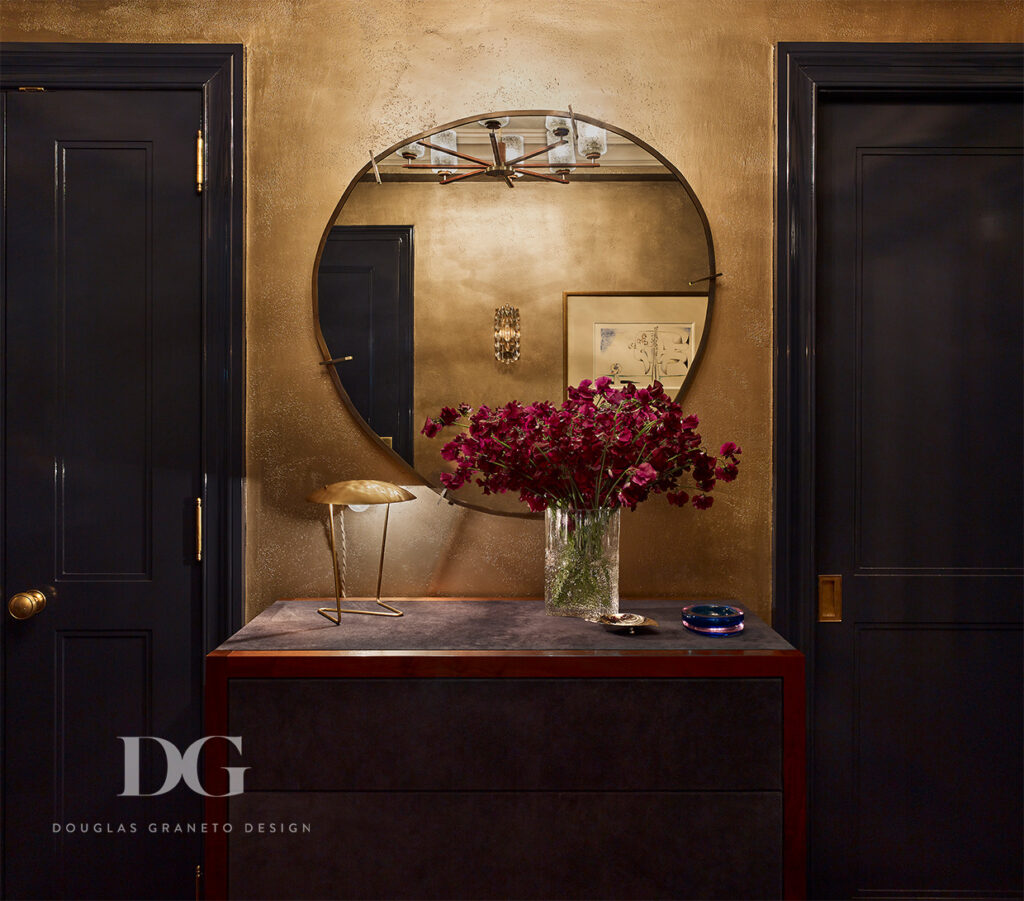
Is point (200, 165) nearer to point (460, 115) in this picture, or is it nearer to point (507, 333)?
point (460, 115)

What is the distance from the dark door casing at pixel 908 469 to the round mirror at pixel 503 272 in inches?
13.1

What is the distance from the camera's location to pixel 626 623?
136 centimetres

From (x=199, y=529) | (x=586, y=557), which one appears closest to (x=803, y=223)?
(x=586, y=557)

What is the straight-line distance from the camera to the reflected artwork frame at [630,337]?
65.6 inches

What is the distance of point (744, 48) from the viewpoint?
1.70 metres

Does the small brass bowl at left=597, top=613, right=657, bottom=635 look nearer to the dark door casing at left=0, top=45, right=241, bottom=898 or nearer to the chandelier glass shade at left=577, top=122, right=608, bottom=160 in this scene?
the dark door casing at left=0, top=45, right=241, bottom=898

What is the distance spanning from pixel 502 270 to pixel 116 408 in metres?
1.03

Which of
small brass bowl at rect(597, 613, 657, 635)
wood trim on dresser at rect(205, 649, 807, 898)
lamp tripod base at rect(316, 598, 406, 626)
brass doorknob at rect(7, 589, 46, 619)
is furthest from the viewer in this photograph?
brass doorknob at rect(7, 589, 46, 619)

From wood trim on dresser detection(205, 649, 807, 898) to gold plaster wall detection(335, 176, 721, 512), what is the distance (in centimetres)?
62

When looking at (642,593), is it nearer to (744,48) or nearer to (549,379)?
(549,379)

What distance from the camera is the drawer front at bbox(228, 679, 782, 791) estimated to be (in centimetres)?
124

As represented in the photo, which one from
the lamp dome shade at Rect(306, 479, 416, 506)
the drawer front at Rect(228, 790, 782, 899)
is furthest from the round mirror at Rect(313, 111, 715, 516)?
the drawer front at Rect(228, 790, 782, 899)

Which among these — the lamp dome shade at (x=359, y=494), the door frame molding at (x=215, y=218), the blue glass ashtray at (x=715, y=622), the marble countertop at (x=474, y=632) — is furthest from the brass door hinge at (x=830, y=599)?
the door frame molding at (x=215, y=218)

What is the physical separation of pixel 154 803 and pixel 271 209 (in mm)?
1516
